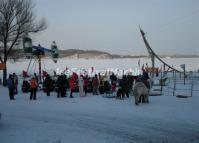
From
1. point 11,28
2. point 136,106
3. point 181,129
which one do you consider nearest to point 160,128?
point 181,129

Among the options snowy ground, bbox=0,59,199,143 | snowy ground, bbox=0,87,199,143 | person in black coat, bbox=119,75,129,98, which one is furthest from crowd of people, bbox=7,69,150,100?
snowy ground, bbox=0,87,199,143

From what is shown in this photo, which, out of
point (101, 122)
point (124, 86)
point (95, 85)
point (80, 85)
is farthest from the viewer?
point (95, 85)

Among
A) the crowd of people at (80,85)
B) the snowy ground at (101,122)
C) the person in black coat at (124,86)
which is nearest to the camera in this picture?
the snowy ground at (101,122)

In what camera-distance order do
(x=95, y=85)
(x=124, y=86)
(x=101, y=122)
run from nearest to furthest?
(x=101, y=122) < (x=124, y=86) < (x=95, y=85)

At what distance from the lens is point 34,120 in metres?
16.2

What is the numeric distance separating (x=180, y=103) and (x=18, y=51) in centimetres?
3022

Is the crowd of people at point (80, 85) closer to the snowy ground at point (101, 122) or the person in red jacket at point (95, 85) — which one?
the person in red jacket at point (95, 85)

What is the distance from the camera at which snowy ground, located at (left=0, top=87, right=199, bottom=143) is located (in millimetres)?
12500

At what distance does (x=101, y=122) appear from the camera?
15570mm

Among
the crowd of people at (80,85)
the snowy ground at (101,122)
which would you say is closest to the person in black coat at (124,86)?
the crowd of people at (80,85)

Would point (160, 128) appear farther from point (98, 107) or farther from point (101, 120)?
point (98, 107)

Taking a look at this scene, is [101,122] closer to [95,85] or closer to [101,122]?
[101,122]

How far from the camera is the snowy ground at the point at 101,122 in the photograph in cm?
1250

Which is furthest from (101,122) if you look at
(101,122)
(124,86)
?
(124,86)
